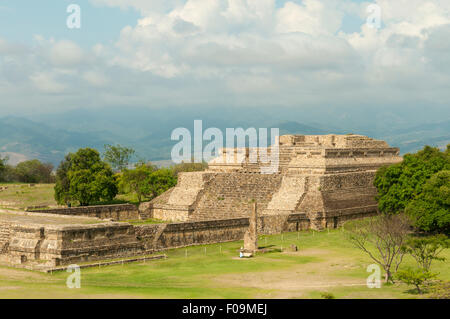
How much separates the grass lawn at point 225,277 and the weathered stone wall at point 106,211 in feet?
38.8

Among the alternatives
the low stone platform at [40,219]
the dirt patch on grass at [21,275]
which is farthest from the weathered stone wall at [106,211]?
the dirt patch on grass at [21,275]

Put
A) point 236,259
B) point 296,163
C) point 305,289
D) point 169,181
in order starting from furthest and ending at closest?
point 169,181
point 296,163
point 236,259
point 305,289

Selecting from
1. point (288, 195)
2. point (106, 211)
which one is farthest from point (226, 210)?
point (106, 211)

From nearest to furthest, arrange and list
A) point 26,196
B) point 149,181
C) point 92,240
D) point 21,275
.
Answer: point 21,275 → point 92,240 → point 149,181 → point 26,196

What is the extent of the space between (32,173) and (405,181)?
6858cm

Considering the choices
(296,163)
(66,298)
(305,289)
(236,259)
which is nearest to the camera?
(66,298)

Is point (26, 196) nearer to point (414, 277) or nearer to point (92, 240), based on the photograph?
point (92, 240)

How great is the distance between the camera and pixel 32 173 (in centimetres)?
9656

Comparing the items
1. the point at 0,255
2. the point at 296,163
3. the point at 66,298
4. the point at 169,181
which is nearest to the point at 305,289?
the point at 66,298
